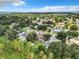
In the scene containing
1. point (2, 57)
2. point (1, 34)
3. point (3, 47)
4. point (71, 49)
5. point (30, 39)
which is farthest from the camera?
point (1, 34)

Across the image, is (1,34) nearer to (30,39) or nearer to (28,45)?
(30,39)

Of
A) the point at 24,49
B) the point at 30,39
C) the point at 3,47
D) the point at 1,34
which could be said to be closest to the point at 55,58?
the point at 24,49

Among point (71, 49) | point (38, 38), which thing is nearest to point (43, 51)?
point (71, 49)

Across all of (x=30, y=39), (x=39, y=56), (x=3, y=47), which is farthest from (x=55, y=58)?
(x=30, y=39)

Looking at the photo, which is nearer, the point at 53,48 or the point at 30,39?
the point at 53,48

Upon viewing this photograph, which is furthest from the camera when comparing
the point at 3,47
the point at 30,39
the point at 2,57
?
the point at 30,39

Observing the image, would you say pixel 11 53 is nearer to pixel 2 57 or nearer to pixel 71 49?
pixel 2 57

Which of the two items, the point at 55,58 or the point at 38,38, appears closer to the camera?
the point at 55,58

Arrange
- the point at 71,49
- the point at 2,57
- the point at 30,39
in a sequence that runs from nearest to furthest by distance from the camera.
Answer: the point at 2,57, the point at 71,49, the point at 30,39

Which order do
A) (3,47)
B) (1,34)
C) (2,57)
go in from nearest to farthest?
(2,57), (3,47), (1,34)
